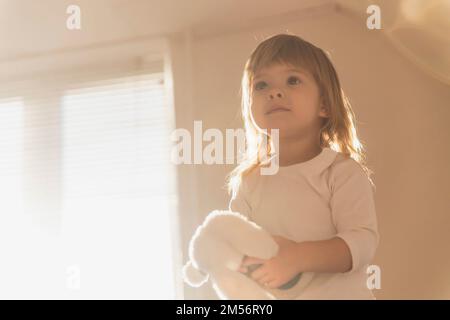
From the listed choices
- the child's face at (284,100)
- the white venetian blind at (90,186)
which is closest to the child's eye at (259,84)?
the child's face at (284,100)

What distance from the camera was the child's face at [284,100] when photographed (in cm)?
59

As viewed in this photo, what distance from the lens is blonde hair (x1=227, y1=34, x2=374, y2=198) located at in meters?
0.62

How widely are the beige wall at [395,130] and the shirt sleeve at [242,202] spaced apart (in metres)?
0.44

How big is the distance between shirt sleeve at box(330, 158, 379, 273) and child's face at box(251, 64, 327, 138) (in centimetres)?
7

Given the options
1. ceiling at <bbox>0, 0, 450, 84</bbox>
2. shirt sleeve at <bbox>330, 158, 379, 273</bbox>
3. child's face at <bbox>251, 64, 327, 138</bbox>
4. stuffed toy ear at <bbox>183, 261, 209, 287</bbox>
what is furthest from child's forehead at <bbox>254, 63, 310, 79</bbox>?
ceiling at <bbox>0, 0, 450, 84</bbox>

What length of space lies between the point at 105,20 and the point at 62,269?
2.09 feet

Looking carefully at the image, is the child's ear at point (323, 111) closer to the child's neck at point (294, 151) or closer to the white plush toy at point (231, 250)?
the child's neck at point (294, 151)

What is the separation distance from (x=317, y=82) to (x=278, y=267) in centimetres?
24

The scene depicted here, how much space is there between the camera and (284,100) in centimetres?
59

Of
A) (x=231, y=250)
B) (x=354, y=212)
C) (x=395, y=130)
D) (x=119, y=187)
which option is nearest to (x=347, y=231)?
(x=354, y=212)

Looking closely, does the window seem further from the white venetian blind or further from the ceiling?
the ceiling

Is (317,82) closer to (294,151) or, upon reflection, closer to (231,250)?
(294,151)

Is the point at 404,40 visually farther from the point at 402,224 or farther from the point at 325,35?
the point at 402,224
